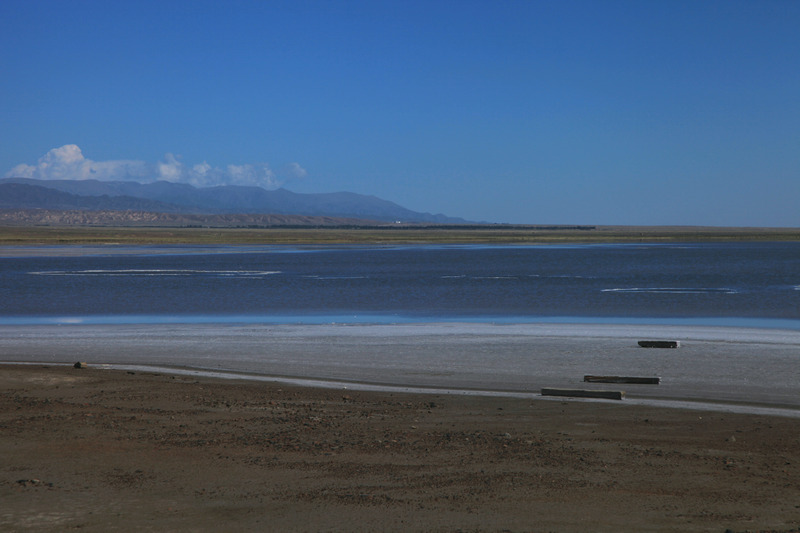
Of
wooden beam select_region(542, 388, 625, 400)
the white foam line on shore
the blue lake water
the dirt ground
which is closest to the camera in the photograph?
the dirt ground

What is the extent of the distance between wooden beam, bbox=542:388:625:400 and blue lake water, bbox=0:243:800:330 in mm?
13246

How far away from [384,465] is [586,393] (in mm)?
5251

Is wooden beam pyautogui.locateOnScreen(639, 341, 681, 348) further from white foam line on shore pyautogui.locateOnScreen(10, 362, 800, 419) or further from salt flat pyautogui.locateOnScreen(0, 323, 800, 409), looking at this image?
white foam line on shore pyautogui.locateOnScreen(10, 362, 800, 419)

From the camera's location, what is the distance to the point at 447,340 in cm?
2155

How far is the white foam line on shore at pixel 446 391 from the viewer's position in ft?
41.7

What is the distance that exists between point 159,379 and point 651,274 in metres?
43.4

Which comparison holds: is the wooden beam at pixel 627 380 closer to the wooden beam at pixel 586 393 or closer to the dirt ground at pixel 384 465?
the wooden beam at pixel 586 393

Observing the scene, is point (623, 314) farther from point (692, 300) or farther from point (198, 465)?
point (198, 465)

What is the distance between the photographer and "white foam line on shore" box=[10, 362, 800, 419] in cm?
1270

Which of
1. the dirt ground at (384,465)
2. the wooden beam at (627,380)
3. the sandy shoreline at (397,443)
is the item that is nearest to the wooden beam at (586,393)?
the sandy shoreline at (397,443)

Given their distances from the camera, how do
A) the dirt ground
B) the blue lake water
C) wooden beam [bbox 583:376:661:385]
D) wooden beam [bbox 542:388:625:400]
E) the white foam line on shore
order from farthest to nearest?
1. the blue lake water
2. wooden beam [bbox 583:376:661:385]
3. wooden beam [bbox 542:388:625:400]
4. the white foam line on shore
5. the dirt ground

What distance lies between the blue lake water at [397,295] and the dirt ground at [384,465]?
14.5 meters

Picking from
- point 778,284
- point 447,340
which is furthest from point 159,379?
point 778,284

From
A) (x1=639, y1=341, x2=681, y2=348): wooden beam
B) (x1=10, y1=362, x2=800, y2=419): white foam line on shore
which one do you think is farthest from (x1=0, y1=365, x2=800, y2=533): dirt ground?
(x1=639, y1=341, x2=681, y2=348): wooden beam
